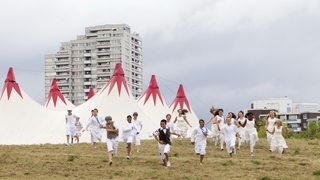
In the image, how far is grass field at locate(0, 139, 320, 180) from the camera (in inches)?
800

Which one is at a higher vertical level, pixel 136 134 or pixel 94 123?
pixel 94 123

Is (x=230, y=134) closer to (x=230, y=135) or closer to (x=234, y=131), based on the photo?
(x=230, y=135)

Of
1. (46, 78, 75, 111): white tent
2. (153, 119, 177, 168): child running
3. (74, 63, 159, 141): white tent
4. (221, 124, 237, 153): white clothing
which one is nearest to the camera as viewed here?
(153, 119, 177, 168): child running

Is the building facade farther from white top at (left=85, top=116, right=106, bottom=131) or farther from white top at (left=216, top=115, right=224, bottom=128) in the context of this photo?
white top at (left=216, top=115, right=224, bottom=128)

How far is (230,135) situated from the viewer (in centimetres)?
2447

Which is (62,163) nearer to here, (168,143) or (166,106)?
(168,143)

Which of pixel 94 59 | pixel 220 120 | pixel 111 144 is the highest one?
pixel 94 59

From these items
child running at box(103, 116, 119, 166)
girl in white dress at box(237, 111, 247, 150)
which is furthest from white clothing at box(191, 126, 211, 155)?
girl in white dress at box(237, 111, 247, 150)

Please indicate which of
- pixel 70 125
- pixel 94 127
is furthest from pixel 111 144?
pixel 70 125

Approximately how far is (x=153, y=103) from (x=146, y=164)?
27.0 m

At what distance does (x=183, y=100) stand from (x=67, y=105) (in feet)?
28.9

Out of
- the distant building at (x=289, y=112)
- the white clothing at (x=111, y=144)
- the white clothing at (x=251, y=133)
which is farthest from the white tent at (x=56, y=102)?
the distant building at (x=289, y=112)

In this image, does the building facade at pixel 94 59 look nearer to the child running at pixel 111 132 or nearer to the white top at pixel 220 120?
the white top at pixel 220 120

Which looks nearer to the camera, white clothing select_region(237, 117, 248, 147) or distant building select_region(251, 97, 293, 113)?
white clothing select_region(237, 117, 248, 147)
